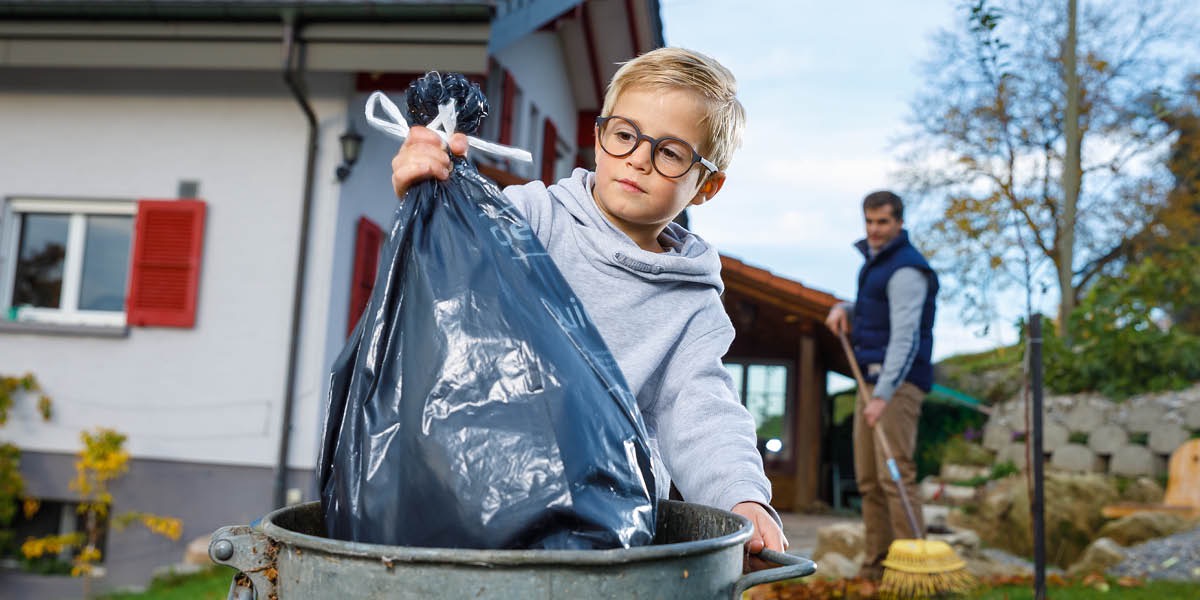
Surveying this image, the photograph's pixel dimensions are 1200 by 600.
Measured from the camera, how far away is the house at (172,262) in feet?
22.1

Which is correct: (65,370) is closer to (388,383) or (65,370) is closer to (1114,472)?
(388,383)

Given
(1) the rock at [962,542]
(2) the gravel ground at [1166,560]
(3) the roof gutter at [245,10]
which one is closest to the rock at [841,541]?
(1) the rock at [962,542]

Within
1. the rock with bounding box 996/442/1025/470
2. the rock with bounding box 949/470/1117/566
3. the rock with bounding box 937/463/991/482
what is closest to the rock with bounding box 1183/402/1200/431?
the rock with bounding box 996/442/1025/470

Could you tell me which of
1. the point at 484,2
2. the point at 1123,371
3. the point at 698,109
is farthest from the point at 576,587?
the point at 1123,371

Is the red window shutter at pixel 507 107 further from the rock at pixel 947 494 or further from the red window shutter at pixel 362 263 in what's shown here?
the rock at pixel 947 494

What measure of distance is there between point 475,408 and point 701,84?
79 centimetres

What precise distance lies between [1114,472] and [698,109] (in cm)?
983

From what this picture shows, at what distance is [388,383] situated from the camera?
115 centimetres

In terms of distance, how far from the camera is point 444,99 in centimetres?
132

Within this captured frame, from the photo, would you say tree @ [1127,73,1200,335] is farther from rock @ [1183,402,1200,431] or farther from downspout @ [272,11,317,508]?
downspout @ [272,11,317,508]

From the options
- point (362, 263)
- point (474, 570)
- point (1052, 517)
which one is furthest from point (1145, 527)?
point (474, 570)

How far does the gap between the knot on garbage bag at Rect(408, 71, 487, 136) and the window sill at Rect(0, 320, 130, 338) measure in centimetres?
638

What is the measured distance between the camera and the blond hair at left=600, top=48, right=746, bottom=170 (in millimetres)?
1637

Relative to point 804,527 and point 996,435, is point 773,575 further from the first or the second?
point 996,435
